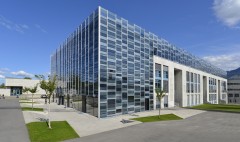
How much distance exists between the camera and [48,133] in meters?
20.3

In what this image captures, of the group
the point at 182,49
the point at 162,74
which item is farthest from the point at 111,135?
the point at 182,49

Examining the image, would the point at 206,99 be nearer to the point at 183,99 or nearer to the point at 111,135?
the point at 183,99

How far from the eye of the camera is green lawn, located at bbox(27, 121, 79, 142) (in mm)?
18286

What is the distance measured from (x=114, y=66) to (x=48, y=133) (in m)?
17.9

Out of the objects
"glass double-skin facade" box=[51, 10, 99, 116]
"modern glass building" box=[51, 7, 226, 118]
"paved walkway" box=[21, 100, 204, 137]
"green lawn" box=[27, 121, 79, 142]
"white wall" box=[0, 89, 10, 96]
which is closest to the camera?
"green lawn" box=[27, 121, 79, 142]

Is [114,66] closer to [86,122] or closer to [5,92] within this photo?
[86,122]

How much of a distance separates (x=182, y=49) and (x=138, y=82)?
29.1 meters

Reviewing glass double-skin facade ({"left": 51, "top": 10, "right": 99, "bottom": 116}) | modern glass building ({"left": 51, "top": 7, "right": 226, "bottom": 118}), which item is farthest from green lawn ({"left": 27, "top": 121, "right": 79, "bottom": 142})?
modern glass building ({"left": 51, "top": 7, "right": 226, "bottom": 118})

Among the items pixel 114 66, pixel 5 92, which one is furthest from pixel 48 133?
pixel 5 92

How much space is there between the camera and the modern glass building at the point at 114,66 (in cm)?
3353

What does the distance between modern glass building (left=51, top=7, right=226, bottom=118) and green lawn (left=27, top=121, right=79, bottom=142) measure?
1039 centimetres

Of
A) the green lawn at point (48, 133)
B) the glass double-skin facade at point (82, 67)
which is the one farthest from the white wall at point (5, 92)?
the green lawn at point (48, 133)

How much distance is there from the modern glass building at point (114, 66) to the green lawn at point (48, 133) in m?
10.4

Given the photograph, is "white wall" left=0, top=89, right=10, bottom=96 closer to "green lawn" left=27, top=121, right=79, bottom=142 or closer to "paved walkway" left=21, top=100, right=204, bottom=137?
"paved walkway" left=21, top=100, right=204, bottom=137
